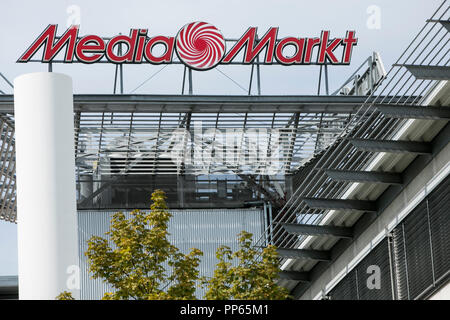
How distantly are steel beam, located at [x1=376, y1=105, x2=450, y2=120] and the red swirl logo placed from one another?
881 inches

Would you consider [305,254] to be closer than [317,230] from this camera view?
No

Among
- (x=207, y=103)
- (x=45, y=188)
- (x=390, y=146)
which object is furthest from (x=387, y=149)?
(x=207, y=103)

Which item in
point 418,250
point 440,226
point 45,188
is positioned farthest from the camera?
point 45,188

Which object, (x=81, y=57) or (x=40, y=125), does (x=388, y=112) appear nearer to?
(x=40, y=125)

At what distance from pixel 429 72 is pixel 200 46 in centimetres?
2398

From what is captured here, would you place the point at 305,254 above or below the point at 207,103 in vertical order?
below

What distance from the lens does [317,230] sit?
3006cm

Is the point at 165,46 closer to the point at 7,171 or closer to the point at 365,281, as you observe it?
the point at 7,171

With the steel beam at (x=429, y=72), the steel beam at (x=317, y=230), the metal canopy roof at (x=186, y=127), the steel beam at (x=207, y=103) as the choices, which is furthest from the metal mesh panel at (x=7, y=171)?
the steel beam at (x=429, y=72)

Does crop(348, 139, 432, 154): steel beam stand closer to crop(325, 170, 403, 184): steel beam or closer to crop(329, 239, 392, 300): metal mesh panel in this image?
crop(325, 170, 403, 184): steel beam

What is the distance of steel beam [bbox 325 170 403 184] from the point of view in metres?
26.5

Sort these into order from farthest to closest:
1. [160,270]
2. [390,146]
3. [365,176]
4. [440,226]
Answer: [365,176] < [160,270] < [390,146] < [440,226]

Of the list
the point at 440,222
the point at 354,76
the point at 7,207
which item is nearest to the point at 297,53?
the point at 354,76

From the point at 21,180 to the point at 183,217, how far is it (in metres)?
21.4
